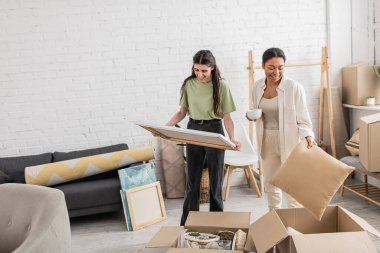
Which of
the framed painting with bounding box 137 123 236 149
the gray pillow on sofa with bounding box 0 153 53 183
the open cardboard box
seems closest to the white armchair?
the open cardboard box

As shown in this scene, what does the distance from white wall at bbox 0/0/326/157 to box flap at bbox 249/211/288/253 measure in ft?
8.36

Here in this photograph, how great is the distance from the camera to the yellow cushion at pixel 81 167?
3805 mm

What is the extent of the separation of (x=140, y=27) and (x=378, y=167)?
2.78 meters

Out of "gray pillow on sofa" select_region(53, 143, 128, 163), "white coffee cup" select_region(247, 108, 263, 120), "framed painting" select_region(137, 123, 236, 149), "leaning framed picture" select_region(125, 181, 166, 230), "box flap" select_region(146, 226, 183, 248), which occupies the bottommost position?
"leaning framed picture" select_region(125, 181, 166, 230)

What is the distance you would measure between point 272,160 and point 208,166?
508mm

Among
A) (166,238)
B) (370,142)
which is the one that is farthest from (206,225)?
(370,142)

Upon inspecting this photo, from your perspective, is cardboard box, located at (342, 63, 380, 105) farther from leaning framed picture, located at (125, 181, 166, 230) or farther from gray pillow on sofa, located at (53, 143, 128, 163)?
gray pillow on sofa, located at (53, 143, 128, 163)

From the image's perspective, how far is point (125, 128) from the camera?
4590mm

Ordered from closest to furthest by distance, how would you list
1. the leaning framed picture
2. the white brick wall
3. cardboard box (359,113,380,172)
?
1. cardboard box (359,113,380,172)
2. the leaning framed picture
3. the white brick wall

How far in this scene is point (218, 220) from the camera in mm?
2662

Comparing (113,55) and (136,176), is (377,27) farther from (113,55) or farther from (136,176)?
(136,176)

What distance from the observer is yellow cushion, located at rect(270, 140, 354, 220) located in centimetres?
224

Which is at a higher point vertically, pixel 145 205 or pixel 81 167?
pixel 81 167

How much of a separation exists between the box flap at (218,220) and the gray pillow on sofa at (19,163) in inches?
83.6
